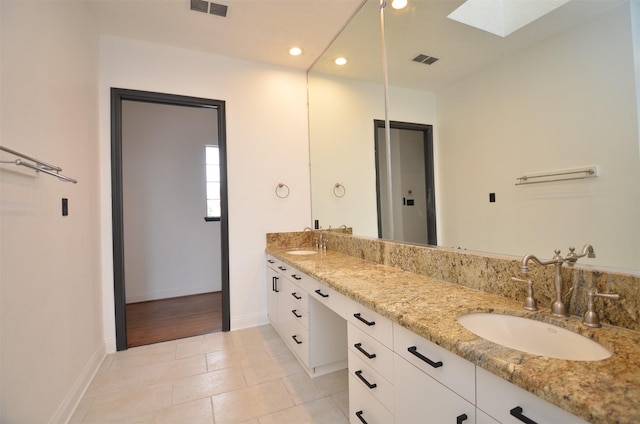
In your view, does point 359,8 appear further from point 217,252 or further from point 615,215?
point 217,252

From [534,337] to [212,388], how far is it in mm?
1863

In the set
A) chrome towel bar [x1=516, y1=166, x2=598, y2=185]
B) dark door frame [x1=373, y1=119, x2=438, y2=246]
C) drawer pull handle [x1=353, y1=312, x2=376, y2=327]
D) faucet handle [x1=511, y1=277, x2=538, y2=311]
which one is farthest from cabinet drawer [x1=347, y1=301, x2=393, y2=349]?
chrome towel bar [x1=516, y1=166, x2=598, y2=185]

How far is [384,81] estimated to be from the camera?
2.38 metres

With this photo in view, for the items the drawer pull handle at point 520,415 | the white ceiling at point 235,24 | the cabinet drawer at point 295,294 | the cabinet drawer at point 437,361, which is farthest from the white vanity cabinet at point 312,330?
the white ceiling at point 235,24

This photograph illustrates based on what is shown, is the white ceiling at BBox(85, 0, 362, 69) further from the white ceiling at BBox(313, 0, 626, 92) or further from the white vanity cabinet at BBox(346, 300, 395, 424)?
the white vanity cabinet at BBox(346, 300, 395, 424)

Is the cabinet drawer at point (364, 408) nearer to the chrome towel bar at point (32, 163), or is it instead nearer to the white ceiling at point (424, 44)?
the chrome towel bar at point (32, 163)

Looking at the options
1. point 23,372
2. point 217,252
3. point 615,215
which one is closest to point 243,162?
point 217,252

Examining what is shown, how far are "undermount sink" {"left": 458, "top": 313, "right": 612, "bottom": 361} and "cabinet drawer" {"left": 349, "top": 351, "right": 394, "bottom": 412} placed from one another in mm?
417

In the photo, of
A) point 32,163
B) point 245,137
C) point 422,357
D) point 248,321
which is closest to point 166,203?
point 245,137

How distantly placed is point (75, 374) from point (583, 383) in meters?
2.43

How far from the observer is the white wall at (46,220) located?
1.17 meters

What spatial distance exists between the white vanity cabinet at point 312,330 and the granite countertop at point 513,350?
443 mm

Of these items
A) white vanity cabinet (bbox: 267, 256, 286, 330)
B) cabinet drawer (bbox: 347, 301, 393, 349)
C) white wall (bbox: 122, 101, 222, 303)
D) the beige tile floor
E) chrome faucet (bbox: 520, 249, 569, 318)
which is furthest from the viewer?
white wall (bbox: 122, 101, 222, 303)

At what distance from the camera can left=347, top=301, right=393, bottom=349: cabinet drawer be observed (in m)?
1.15
